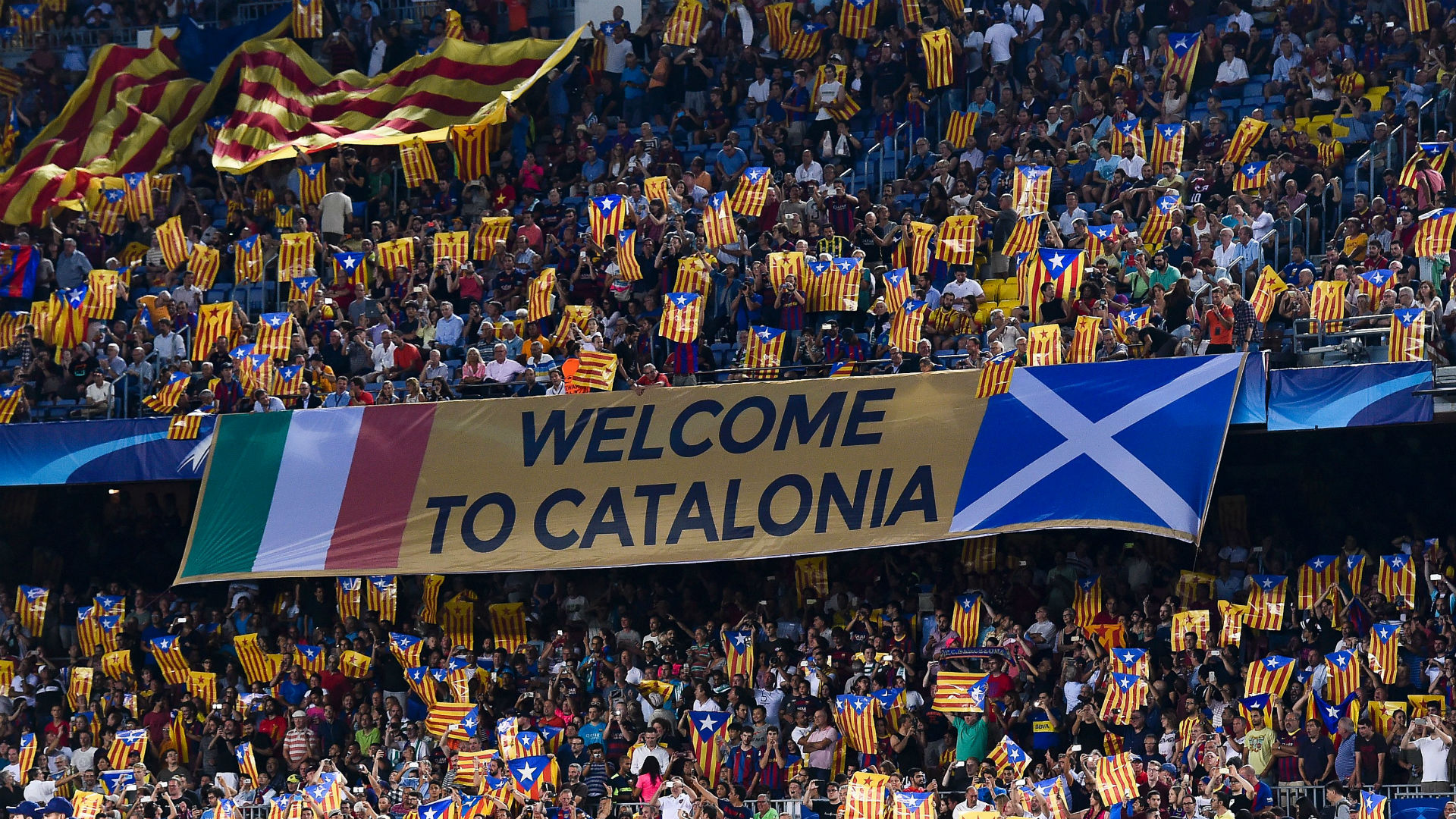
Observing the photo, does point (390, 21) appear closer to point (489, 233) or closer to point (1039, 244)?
point (489, 233)

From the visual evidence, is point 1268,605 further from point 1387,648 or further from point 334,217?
point 334,217

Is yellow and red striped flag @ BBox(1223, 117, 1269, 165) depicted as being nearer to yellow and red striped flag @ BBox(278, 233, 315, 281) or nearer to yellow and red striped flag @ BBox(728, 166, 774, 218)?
yellow and red striped flag @ BBox(728, 166, 774, 218)

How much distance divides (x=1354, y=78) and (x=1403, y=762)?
8.64 m

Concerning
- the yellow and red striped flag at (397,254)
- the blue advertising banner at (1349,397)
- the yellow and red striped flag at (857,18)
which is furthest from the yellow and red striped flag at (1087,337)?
the yellow and red striped flag at (397,254)

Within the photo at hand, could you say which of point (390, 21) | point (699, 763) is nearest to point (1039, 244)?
point (699, 763)

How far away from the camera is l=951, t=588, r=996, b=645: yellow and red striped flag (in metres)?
20.6

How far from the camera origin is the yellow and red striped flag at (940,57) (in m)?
25.4

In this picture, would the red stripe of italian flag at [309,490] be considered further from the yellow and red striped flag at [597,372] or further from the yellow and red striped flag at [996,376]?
the yellow and red striped flag at [996,376]

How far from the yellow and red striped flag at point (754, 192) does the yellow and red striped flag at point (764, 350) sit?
221cm

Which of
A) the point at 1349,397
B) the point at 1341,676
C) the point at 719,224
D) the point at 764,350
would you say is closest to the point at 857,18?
the point at 719,224

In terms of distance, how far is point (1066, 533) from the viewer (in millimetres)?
21781

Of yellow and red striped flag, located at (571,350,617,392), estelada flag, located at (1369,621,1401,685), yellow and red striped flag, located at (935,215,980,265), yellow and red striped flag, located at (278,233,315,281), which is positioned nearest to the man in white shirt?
yellow and red striped flag, located at (278,233,315,281)

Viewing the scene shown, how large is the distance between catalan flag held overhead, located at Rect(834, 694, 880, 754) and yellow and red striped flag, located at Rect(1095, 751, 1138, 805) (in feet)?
7.59

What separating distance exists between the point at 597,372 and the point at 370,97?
27.3 feet
